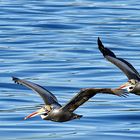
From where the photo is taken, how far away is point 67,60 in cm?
3092

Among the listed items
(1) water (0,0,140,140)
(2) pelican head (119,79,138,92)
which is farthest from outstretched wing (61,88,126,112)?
(1) water (0,0,140,140)

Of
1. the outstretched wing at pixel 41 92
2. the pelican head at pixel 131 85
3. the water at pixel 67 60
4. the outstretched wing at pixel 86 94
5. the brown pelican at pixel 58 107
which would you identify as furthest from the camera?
the water at pixel 67 60

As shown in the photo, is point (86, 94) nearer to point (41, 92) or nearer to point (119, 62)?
point (41, 92)

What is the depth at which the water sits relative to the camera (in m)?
22.1

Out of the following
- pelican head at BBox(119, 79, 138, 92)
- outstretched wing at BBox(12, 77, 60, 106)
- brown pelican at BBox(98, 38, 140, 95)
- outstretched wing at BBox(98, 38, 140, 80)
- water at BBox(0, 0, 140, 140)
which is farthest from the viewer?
water at BBox(0, 0, 140, 140)

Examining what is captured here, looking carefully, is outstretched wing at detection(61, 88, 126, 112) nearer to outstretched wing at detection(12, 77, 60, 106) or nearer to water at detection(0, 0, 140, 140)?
outstretched wing at detection(12, 77, 60, 106)

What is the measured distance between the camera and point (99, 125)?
22016mm

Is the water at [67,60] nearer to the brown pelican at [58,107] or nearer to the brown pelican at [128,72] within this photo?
the brown pelican at [128,72]

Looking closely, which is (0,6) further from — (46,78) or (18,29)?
Result: (46,78)

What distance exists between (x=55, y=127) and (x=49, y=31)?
16987mm

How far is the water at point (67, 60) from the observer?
22078mm

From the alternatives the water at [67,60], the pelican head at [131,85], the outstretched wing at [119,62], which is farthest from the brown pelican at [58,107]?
the water at [67,60]

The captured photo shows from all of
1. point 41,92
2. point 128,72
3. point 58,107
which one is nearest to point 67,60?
point 128,72

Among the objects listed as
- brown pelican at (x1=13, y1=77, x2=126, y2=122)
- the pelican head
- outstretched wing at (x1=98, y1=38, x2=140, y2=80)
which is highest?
outstretched wing at (x1=98, y1=38, x2=140, y2=80)
